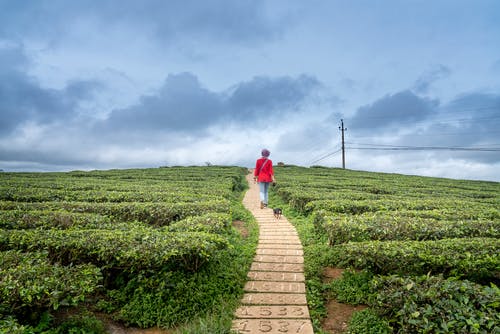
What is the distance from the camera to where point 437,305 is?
4230 millimetres

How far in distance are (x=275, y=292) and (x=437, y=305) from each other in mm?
2524

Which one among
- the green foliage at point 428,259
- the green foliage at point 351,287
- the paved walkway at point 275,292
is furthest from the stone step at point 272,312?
the green foliage at point 428,259

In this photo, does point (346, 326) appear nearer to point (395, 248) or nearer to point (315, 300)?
point (315, 300)

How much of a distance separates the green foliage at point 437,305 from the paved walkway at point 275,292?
125cm

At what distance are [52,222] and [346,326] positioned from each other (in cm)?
695

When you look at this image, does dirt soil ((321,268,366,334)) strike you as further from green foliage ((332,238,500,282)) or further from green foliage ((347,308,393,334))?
green foliage ((332,238,500,282))

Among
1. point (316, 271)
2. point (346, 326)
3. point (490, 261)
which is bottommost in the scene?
point (346, 326)

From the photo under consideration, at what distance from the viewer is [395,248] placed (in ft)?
18.9

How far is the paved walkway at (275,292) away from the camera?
4746 millimetres

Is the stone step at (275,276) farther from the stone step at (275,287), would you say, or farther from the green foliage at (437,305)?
the green foliage at (437,305)

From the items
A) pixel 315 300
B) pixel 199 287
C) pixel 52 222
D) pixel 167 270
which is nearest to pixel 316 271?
pixel 315 300

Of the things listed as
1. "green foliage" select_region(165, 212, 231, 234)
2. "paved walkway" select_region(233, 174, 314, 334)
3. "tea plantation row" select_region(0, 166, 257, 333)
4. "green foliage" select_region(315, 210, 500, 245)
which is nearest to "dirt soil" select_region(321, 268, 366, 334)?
"paved walkway" select_region(233, 174, 314, 334)

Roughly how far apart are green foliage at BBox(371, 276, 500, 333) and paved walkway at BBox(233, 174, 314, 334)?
1.25 metres

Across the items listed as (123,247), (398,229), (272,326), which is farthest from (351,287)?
(123,247)
